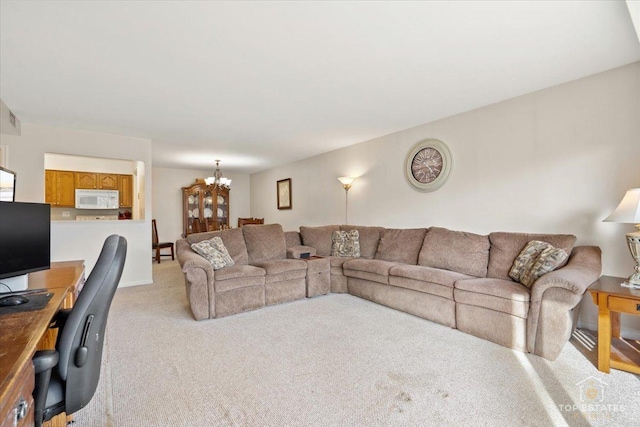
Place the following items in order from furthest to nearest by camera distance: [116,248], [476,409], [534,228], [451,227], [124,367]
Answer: [451,227], [534,228], [124,367], [476,409], [116,248]

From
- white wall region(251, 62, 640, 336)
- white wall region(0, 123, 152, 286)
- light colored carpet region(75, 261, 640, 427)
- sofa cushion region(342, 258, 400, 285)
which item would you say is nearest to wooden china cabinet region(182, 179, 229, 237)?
white wall region(0, 123, 152, 286)

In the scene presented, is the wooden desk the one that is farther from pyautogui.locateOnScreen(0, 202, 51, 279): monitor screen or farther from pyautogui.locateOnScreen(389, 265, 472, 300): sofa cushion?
pyautogui.locateOnScreen(389, 265, 472, 300): sofa cushion

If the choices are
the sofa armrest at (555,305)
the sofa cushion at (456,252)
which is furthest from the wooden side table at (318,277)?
the sofa armrest at (555,305)

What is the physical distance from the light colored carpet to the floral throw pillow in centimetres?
72

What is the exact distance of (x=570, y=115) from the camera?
2941 mm

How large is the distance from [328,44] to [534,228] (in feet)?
9.10

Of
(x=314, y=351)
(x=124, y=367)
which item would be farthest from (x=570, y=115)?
(x=124, y=367)

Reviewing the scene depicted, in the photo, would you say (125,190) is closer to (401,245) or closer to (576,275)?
(401,245)

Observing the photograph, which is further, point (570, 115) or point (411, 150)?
point (411, 150)

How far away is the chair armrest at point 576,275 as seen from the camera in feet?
7.05

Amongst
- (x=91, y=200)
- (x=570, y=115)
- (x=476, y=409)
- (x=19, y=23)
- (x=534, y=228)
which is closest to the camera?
(x=476, y=409)

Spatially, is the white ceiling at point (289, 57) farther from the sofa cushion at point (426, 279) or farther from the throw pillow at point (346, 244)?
the sofa cushion at point (426, 279)

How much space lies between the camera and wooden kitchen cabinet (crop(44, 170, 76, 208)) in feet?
18.9

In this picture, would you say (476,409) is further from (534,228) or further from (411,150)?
(411,150)
